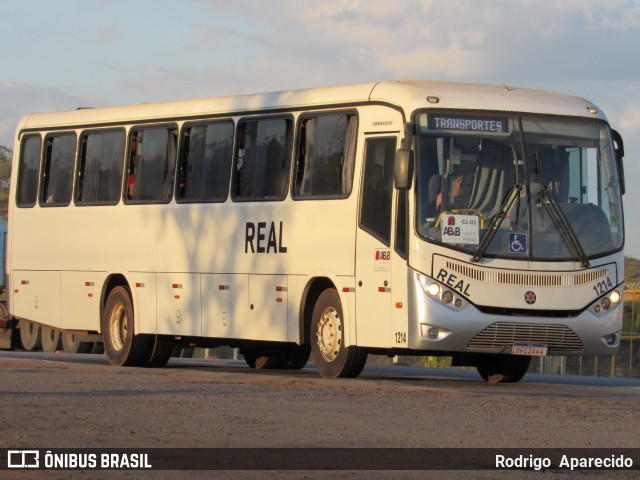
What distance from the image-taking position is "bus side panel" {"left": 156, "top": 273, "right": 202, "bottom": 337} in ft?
69.8

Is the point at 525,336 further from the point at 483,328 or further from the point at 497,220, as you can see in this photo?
the point at 497,220

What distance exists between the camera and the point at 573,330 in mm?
17938

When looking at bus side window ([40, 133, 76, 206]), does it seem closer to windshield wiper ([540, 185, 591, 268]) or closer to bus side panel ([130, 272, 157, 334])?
bus side panel ([130, 272, 157, 334])

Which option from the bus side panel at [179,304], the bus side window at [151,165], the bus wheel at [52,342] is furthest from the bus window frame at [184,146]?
the bus wheel at [52,342]

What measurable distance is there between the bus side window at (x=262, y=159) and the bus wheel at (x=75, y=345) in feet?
39.0

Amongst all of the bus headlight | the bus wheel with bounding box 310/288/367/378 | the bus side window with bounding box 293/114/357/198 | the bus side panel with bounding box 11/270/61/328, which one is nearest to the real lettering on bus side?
the bus side window with bounding box 293/114/357/198

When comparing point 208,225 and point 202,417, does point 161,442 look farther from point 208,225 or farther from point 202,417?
point 208,225

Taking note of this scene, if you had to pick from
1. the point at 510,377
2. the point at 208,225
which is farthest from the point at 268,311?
the point at 510,377

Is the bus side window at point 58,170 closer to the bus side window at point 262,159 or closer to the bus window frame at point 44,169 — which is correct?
the bus window frame at point 44,169

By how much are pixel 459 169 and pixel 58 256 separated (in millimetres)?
8219

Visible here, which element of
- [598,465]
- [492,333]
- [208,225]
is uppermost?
[208,225]

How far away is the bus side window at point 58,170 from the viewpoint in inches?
937

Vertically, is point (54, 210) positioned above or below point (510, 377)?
above

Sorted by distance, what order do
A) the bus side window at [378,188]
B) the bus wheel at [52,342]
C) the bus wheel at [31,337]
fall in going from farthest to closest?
1. the bus wheel at [31,337]
2. the bus wheel at [52,342]
3. the bus side window at [378,188]
